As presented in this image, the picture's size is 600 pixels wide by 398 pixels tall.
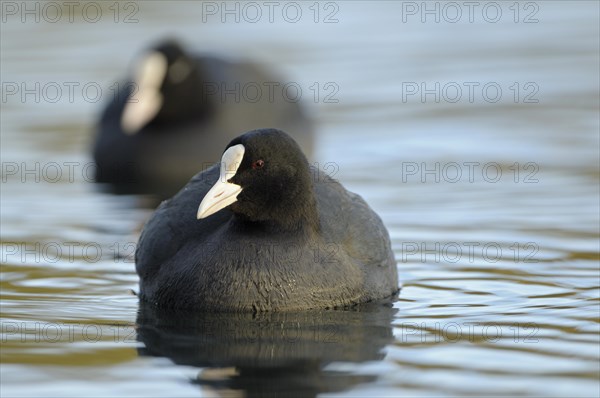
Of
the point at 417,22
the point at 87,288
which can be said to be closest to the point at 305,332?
the point at 87,288

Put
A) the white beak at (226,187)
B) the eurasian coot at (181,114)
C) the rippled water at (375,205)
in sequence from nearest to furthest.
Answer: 1. the rippled water at (375,205)
2. the white beak at (226,187)
3. the eurasian coot at (181,114)

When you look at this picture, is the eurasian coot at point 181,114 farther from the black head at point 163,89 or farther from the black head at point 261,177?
the black head at point 261,177

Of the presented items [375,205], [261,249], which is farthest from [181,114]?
[261,249]

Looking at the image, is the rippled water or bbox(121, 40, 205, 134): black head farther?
bbox(121, 40, 205, 134): black head

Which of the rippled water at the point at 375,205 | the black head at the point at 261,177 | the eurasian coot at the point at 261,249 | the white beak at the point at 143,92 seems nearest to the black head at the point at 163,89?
the white beak at the point at 143,92

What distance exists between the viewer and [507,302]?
24.5 feet

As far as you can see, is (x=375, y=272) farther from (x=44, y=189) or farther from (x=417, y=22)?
(x=417, y=22)

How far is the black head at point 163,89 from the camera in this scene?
1209 centimetres

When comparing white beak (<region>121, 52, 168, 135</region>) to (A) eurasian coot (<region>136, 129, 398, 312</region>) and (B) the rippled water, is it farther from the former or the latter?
(A) eurasian coot (<region>136, 129, 398, 312</region>)

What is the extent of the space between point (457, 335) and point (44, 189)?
4802 mm

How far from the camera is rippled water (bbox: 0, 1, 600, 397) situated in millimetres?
6246

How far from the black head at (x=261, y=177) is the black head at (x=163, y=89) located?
487 cm

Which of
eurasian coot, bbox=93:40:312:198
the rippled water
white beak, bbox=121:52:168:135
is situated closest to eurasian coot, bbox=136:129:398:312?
the rippled water

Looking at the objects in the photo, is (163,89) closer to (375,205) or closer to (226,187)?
(375,205)
